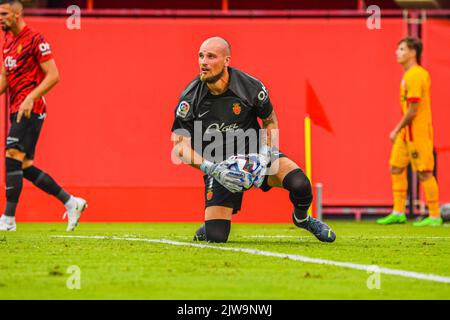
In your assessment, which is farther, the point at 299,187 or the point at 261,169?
the point at 299,187

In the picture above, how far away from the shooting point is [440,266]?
6.18 m

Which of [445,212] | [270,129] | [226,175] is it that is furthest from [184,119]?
[445,212]

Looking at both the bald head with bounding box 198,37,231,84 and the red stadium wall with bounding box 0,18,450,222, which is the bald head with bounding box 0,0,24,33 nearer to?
the bald head with bounding box 198,37,231,84

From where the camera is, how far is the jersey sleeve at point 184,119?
7.75 meters

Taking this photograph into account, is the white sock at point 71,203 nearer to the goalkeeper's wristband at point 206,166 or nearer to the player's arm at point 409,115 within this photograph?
the goalkeeper's wristband at point 206,166

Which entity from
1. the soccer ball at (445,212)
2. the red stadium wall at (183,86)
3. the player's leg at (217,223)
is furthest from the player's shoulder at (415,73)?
the player's leg at (217,223)

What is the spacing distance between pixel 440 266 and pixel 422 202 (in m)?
7.81

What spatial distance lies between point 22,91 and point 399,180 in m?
4.94

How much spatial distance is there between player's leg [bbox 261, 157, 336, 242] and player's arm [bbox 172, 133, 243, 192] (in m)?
0.37

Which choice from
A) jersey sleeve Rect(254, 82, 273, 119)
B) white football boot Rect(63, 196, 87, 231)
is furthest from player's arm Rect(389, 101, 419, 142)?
jersey sleeve Rect(254, 82, 273, 119)

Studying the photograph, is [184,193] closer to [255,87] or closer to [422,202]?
[422,202]

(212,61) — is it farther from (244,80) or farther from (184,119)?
(184,119)

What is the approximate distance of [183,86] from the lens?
14.1 m
